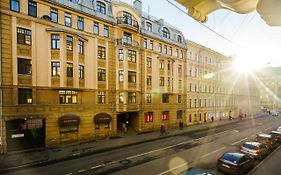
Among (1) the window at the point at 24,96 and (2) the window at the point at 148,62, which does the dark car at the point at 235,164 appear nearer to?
(1) the window at the point at 24,96

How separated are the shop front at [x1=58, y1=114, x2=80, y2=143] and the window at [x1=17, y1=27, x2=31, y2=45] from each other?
345 inches

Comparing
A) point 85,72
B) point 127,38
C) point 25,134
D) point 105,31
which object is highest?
point 105,31

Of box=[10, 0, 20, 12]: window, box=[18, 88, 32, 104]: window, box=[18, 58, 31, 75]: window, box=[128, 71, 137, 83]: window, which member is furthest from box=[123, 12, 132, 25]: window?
box=[18, 88, 32, 104]: window

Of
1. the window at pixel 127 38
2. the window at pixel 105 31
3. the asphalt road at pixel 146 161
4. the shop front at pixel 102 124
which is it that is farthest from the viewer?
the window at pixel 127 38

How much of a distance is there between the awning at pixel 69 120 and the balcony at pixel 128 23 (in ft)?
46.5

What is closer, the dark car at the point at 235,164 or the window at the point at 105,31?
the dark car at the point at 235,164

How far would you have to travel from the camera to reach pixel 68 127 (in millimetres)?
22703

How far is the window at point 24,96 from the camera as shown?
19.5 meters

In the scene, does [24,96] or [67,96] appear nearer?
[24,96]

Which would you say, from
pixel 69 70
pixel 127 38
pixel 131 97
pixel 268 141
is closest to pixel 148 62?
pixel 127 38

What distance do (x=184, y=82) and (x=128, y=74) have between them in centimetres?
1451

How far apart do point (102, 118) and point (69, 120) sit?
4.42 m

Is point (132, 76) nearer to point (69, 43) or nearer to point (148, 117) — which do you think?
point (148, 117)

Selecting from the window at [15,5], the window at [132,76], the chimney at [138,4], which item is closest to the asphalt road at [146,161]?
the window at [132,76]
